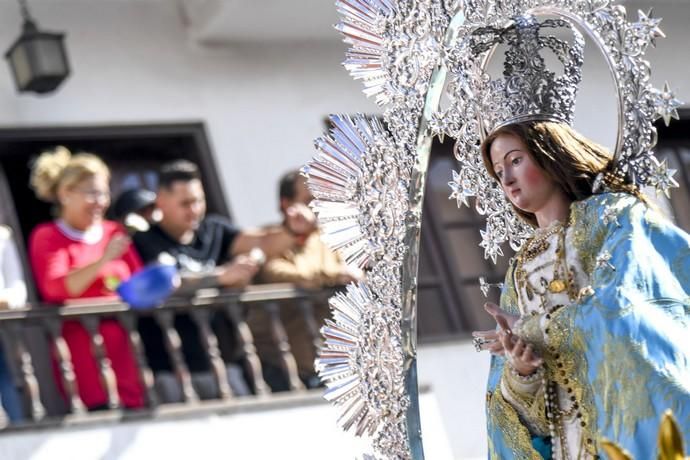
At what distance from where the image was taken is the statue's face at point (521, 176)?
3562 mm

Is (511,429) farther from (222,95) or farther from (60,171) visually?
(222,95)

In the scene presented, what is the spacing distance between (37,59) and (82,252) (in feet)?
5.50

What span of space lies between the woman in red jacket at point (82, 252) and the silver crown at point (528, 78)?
10.3ft

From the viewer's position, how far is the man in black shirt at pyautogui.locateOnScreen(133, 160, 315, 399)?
22.6ft

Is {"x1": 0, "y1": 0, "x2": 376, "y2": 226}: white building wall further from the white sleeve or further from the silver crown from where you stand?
the silver crown

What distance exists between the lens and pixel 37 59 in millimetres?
8086

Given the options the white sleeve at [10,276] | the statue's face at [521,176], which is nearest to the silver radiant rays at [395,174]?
the statue's face at [521,176]

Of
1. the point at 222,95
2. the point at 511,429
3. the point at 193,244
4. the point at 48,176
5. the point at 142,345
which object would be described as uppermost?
the point at 222,95

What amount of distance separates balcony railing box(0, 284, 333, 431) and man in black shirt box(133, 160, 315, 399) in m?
0.05

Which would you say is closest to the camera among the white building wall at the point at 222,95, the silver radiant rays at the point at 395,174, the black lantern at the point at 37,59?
the silver radiant rays at the point at 395,174

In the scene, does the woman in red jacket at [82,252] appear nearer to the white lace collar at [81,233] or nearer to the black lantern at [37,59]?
the white lace collar at [81,233]

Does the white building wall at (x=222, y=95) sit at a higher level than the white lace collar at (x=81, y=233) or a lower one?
higher

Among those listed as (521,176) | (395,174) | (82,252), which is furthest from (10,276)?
(521,176)

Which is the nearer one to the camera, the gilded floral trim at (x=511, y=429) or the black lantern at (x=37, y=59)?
the gilded floral trim at (x=511, y=429)
